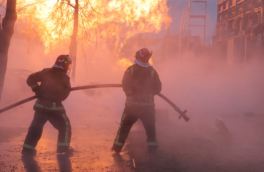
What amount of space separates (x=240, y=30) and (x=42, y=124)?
28.4 meters

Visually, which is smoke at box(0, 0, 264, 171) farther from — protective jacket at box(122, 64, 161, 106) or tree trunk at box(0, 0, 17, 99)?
tree trunk at box(0, 0, 17, 99)

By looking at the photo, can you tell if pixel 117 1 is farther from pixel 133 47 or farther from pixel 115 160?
pixel 133 47

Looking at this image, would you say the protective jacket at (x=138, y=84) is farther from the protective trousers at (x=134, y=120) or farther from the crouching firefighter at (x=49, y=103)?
the crouching firefighter at (x=49, y=103)

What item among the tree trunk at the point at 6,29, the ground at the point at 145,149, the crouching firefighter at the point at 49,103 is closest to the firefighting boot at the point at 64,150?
the crouching firefighter at the point at 49,103

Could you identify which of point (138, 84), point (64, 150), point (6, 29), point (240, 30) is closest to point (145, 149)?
point (138, 84)

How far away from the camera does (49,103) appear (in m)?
4.47

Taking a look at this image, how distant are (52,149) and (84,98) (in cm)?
765

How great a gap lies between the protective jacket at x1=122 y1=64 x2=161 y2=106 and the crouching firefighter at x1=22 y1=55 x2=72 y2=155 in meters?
1.01

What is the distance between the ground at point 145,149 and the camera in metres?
3.84

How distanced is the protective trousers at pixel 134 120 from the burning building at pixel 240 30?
18.0 m

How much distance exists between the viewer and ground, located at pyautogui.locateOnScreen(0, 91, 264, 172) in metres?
3.84

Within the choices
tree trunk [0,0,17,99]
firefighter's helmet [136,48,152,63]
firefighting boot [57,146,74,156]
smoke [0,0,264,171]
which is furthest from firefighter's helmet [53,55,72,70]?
tree trunk [0,0,17,99]

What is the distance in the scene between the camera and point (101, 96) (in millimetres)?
13664

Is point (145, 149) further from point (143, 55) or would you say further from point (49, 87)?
point (49, 87)
